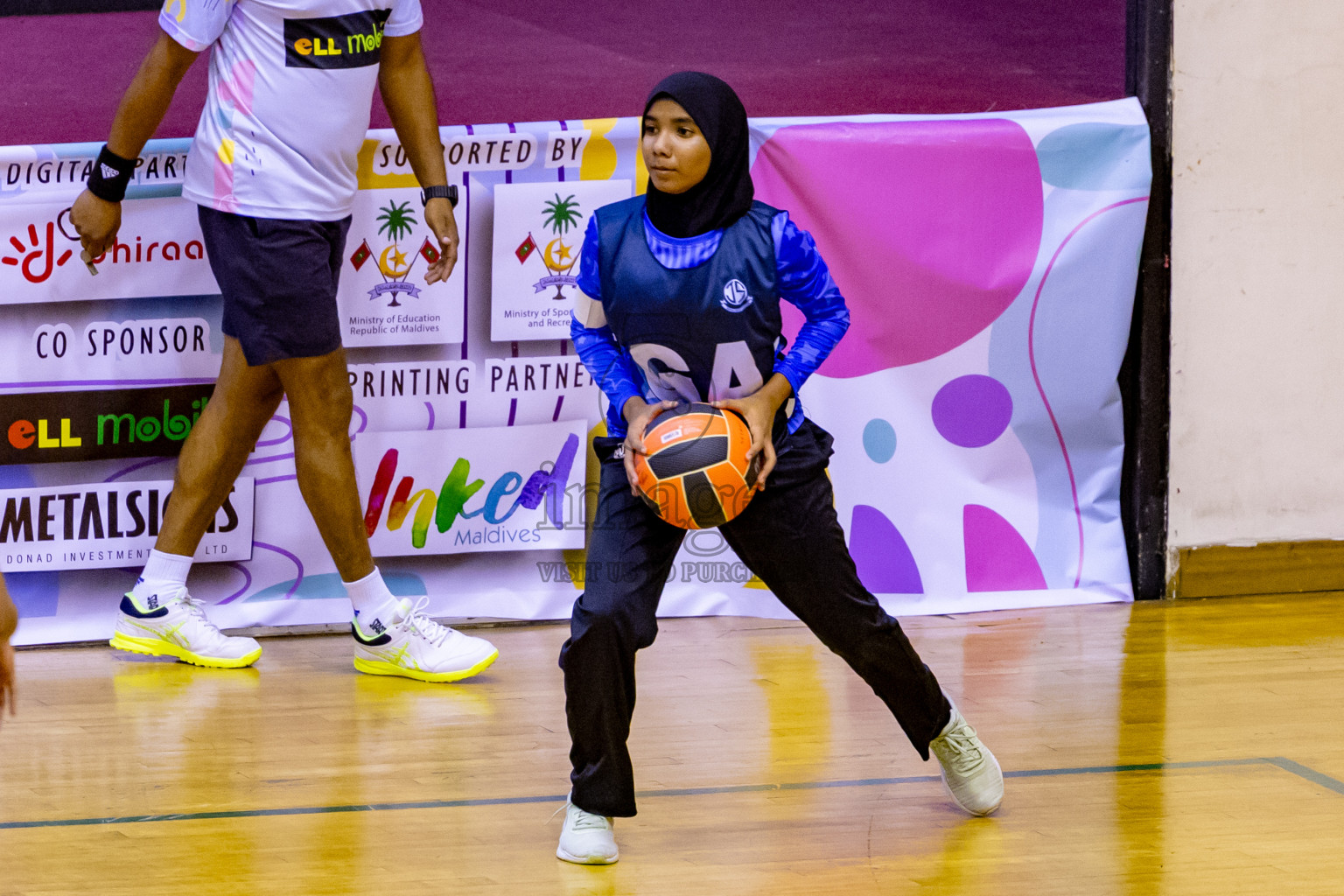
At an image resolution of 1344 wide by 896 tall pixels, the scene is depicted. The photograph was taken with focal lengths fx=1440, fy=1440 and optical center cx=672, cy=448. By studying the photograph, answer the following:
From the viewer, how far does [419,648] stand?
399 centimetres

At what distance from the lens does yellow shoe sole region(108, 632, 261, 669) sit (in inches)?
161

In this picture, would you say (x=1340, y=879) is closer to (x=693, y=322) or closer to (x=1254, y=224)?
(x=693, y=322)

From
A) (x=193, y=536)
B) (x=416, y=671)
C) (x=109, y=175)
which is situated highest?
(x=109, y=175)

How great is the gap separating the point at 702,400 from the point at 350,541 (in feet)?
5.09

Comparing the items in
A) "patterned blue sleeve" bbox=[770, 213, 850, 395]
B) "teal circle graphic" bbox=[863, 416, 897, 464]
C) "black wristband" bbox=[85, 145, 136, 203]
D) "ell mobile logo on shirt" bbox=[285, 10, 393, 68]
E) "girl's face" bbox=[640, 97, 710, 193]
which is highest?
"ell mobile logo on shirt" bbox=[285, 10, 393, 68]

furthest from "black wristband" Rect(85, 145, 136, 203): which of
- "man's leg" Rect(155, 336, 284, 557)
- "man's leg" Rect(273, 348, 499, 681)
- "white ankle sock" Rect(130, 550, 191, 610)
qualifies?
"white ankle sock" Rect(130, 550, 191, 610)

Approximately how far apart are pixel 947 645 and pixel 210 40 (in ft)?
8.69

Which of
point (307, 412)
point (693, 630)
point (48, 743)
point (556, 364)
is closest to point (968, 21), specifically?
point (556, 364)

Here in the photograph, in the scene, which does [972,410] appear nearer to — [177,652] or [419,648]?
[419,648]

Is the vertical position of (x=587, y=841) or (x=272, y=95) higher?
(x=272, y=95)

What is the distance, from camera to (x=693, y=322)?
2.77 meters

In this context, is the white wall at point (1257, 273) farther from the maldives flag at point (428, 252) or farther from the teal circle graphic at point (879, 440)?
the maldives flag at point (428, 252)

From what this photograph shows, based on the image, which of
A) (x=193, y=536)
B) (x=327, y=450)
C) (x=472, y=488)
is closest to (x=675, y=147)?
(x=327, y=450)

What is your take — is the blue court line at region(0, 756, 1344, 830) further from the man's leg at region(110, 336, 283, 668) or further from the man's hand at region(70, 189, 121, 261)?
the man's hand at region(70, 189, 121, 261)
